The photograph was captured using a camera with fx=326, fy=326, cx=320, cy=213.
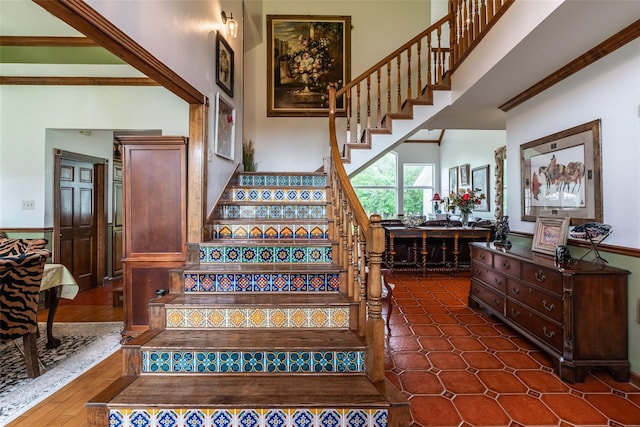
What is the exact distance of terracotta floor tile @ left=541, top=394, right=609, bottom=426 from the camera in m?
1.88

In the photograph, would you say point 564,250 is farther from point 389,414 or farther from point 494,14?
point 494,14

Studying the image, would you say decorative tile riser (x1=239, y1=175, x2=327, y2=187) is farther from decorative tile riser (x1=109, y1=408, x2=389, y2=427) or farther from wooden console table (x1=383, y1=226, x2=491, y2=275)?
decorative tile riser (x1=109, y1=408, x2=389, y2=427)

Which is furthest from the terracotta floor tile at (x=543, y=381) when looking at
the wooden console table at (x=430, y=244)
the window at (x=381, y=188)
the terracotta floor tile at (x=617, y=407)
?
the window at (x=381, y=188)

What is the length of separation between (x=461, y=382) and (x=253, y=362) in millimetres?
1455

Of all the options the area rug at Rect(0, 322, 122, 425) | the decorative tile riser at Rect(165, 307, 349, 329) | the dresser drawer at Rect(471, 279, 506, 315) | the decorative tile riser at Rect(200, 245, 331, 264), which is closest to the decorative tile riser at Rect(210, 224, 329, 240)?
the decorative tile riser at Rect(200, 245, 331, 264)

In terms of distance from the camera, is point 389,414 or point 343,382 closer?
point 389,414

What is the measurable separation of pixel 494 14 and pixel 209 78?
110 inches

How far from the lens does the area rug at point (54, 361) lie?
2.16 meters

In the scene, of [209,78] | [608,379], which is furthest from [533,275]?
[209,78]

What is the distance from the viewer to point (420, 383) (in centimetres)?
227

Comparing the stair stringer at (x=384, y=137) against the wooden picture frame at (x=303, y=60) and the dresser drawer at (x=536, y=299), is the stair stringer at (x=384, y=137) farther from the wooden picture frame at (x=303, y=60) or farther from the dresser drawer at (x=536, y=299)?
the dresser drawer at (x=536, y=299)

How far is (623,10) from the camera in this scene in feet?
6.47

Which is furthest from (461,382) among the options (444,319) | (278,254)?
(278,254)

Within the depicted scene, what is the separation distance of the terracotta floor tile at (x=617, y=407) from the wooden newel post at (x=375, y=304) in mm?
1375
